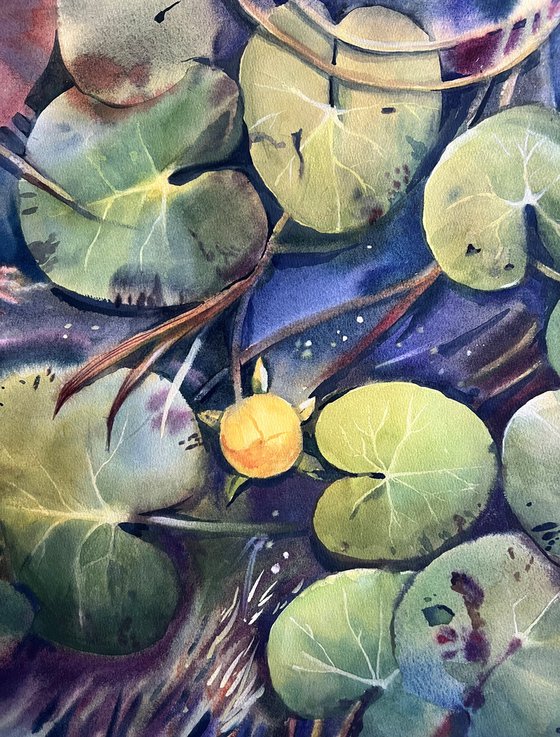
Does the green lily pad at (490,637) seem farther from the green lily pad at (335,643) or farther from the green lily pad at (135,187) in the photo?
the green lily pad at (135,187)

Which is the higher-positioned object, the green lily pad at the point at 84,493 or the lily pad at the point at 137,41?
the lily pad at the point at 137,41

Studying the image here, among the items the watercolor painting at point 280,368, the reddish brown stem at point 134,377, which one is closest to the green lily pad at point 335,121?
the watercolor painting at point 280,368

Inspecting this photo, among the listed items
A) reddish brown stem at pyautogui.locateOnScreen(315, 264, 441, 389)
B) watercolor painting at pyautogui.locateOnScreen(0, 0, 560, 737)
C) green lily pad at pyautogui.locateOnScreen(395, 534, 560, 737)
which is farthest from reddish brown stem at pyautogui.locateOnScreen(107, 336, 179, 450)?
green lily pad at pyautogui.locateOnScreen(395, 534, 560, 737)

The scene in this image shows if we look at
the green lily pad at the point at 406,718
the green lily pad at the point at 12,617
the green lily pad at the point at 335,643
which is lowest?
the green lily pad at the point at 406,718

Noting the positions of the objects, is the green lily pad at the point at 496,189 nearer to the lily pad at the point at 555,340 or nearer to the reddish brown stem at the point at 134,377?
the lily pad at the point at 555,340

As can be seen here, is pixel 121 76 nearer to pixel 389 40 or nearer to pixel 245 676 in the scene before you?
pixel 389 40

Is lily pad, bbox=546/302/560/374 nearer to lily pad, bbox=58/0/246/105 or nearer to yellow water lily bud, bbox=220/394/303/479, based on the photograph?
yellow water lily bud, bbox=220/394/303/479
